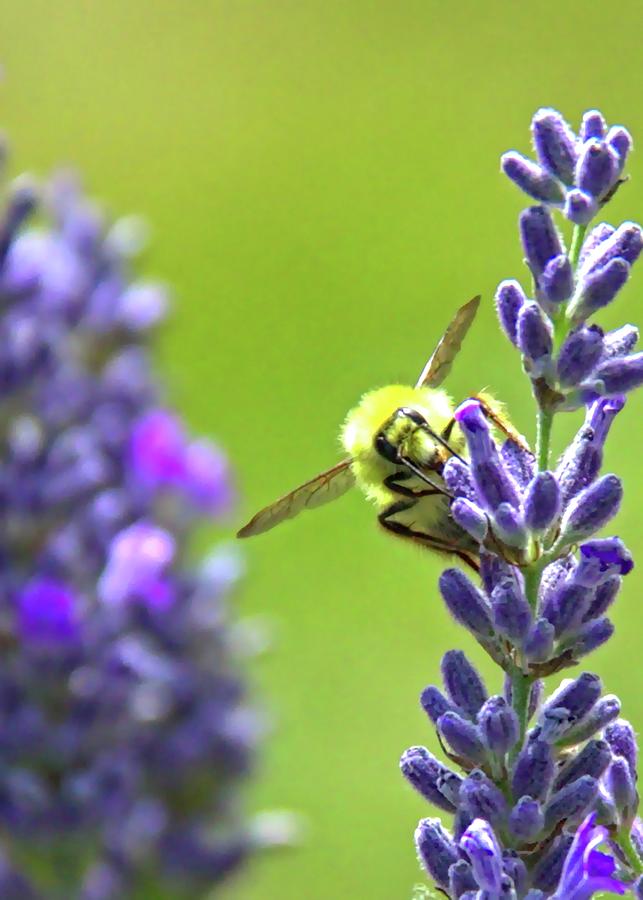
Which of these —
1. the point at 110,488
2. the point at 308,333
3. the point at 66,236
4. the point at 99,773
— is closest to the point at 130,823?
the point at 99,773

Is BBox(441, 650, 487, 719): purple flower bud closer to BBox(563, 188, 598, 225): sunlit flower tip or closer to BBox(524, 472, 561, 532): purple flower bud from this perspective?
BBox(524, 472, 561, 532): purple flower bud

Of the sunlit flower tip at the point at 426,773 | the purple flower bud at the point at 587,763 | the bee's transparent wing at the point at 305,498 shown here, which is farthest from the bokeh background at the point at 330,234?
the purple flower bud at the point at 587,763

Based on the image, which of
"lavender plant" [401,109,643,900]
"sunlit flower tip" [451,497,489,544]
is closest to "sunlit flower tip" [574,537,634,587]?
"lavender plant" [401,109,643,900]

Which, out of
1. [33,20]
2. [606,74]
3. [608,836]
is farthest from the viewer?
[33,20]

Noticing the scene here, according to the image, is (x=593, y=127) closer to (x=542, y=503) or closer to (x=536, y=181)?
(x=536, y=181)

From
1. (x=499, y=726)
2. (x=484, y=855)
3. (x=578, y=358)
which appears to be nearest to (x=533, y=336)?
(x=578, y=358)

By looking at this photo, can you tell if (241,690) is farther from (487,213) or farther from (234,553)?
(487,213)

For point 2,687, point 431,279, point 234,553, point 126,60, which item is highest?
point 126,60
